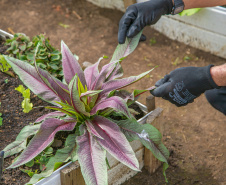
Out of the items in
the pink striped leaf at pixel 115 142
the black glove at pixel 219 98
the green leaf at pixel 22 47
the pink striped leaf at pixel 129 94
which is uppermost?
the green leaf at pixel 22 47

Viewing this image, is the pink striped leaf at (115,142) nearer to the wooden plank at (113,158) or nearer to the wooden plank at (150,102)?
the wooden plank at (113,158)

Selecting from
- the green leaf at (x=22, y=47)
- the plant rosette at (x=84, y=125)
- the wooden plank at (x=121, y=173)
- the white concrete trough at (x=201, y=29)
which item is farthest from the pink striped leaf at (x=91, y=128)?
the white concrete trough at (x=201, y=29)

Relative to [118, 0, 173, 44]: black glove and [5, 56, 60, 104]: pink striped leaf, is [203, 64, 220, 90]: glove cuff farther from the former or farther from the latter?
[5, 56, 60, 104]: pink striped leaf

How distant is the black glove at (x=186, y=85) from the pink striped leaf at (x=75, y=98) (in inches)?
18.9

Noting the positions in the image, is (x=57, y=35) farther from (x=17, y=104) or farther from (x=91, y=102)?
(x=91, y=102)

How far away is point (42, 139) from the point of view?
173 centimetres

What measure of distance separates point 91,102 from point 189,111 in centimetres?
123

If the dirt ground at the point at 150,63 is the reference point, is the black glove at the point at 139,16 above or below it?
above

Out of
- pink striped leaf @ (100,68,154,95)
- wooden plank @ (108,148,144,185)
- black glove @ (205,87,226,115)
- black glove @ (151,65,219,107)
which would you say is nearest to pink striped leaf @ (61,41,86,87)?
pink striped leaf @ (100,68,154,95)

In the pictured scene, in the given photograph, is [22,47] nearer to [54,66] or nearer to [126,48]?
[54,66]

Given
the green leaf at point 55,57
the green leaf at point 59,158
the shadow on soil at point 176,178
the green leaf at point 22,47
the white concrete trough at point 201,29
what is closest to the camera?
the green leaf at point 59,158

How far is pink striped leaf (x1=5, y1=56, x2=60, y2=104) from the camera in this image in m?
1.85

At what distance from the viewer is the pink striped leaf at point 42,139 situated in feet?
5.48

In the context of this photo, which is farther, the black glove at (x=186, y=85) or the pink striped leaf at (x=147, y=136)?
the black glove at (x=186, y=85)
